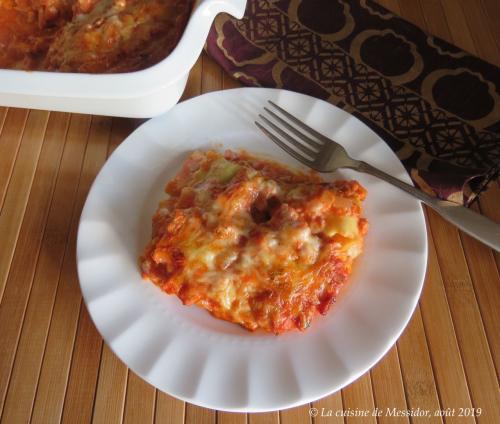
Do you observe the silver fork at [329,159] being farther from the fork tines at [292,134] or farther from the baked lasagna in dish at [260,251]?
the baked lasagna in dish at [260,251]

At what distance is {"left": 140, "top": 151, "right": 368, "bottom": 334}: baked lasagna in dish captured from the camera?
96 centimetres

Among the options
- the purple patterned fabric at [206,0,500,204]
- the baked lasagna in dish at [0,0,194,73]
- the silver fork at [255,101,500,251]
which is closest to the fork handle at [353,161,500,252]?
the silver fork at [255,101,500,251]

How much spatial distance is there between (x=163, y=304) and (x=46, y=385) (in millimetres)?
302

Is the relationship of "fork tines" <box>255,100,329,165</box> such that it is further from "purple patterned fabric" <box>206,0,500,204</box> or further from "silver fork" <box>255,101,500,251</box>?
"purple patterned fabric" <box>206,0,500,204</box>

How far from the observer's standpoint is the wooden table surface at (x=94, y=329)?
1.00 meters

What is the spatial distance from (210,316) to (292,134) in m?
0.52

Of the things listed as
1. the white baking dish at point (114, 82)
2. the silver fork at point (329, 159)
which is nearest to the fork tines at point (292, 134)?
the silver fork at point (329, 159)

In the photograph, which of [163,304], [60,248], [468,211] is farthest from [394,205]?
[60,248]

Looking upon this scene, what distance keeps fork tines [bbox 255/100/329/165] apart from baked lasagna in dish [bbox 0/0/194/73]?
1.02 feet

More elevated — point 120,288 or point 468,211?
point 468,211

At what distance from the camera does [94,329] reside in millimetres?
1081

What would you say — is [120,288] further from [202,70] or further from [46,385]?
[202,70]

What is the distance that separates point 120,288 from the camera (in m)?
1.02

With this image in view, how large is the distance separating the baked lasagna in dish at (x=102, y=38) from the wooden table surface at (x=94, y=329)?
206 millimetres
